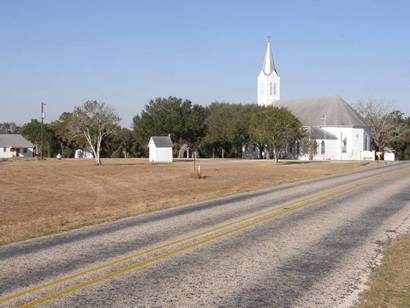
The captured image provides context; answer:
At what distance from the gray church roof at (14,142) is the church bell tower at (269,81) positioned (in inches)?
2192

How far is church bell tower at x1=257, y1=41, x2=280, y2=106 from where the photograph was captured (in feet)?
366

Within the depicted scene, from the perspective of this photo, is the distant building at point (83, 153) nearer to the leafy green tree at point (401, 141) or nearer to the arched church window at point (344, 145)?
the arched church window at point (344, 145)

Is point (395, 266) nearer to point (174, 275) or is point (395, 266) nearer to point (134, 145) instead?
point (174, 275)

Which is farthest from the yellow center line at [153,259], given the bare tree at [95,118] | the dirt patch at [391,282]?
the bare tree at [95,118]

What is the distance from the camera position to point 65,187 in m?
30.5

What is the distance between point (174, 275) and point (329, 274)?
103 inches

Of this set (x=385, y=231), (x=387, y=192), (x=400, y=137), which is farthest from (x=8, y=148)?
(x=385, y=231)

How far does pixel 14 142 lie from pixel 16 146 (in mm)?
1425

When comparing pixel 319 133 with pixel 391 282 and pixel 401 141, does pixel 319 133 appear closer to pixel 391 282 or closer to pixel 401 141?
pixel 401 141

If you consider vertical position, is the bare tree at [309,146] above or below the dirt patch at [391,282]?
above

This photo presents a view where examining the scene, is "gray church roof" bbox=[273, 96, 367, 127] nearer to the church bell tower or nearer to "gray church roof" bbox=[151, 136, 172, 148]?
the church bell tower

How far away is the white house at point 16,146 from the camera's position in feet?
375

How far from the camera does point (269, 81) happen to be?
111500mm

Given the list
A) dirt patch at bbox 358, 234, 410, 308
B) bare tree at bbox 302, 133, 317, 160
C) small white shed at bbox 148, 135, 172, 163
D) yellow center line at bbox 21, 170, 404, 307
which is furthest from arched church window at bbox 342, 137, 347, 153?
dirt patch at bbox 358, 234, 410, 308
